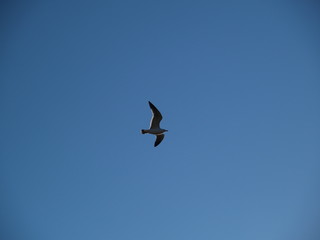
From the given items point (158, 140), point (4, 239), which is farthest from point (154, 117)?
point (4, 239)

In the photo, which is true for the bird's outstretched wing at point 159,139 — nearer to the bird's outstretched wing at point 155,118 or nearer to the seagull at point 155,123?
the seagull at point 155,123

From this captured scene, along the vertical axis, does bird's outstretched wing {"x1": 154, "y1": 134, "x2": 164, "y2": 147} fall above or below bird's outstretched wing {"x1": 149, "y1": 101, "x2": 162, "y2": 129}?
below

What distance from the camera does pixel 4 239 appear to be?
14875cm

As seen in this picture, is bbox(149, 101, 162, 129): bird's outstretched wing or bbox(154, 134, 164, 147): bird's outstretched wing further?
bbox(154, 134, 164, 147): bird's outstretched wing

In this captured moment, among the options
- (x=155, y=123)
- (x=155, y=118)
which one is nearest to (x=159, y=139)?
(x=155, y=123)

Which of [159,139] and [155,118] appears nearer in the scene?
[155,118]

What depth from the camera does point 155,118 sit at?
90.2 feet

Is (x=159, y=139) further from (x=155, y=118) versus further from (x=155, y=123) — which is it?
(x=155, y=118)

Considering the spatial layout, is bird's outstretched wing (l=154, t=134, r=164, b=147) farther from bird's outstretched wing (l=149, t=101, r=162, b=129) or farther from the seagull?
bird's outstretched wing (l=149, t=101, r=162, b=129)

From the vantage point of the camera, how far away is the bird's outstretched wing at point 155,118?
27.1 meters

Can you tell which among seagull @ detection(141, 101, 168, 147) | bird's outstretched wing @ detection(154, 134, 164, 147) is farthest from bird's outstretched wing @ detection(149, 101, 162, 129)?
bird's outstretched wing @ detection(154, 134, 164, 147)

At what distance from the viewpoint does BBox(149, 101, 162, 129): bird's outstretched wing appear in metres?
27.1

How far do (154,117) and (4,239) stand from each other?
154129mm

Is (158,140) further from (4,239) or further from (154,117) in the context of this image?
(4,239)
